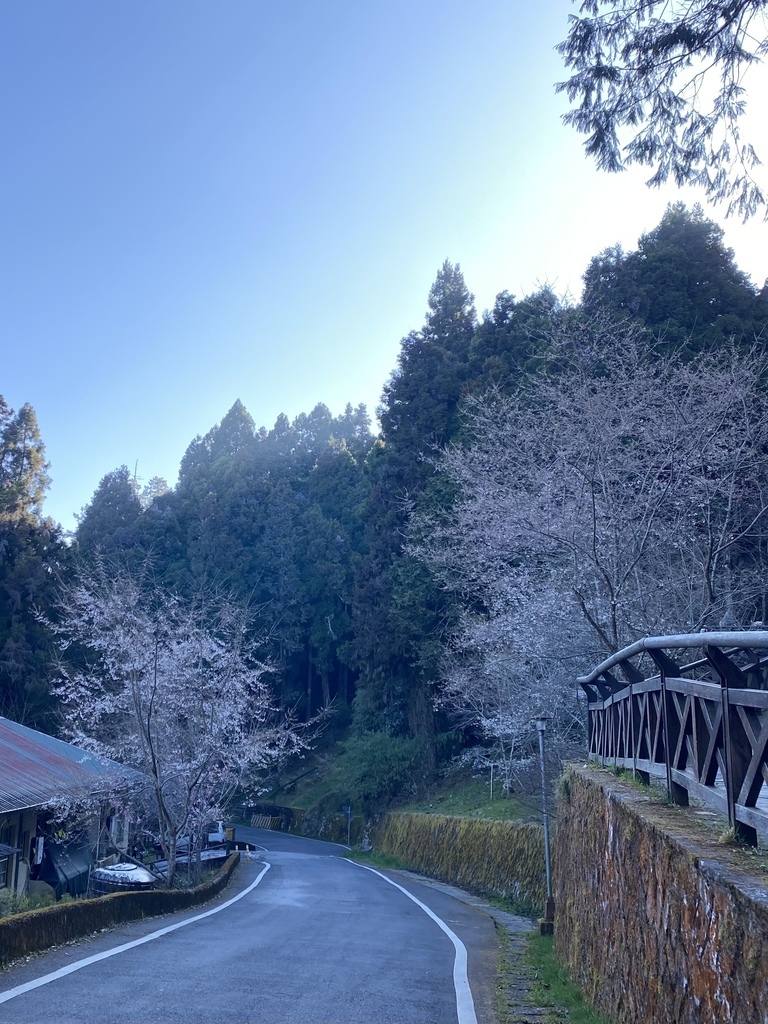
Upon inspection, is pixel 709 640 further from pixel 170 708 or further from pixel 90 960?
pixel 170 708

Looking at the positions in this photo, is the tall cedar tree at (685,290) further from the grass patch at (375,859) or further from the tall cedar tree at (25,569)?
the tall cedar tree at (25,569)

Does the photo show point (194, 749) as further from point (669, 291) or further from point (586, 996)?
point (669, 291)

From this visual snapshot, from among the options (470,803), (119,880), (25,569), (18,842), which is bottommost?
(119,880)

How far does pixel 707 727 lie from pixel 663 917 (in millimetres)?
1033

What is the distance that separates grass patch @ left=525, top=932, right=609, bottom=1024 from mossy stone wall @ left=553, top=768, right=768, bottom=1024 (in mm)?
145

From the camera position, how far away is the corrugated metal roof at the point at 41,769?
15836 mm

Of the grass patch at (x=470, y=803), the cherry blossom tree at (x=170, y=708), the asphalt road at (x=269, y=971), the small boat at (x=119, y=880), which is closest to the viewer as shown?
the asphalt road at (x=269, y=971)

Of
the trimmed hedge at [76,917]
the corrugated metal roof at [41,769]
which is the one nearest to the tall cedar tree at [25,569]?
the corrugated metal roof at [41,769]

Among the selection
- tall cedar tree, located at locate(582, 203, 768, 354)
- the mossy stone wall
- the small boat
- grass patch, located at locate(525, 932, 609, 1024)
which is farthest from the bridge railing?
tall cedar tree, located at locate(582, 203, 768, 354)

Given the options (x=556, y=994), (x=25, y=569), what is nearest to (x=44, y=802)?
(x=556, y=994)

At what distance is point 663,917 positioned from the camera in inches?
175

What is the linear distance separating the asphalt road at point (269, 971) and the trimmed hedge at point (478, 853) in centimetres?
424

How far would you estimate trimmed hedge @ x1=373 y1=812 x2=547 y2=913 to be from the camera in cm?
2000

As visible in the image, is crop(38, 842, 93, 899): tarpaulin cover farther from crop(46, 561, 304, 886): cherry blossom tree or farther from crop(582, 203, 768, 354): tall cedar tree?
crop(582, 203, 768, 354): tall cedar tree
